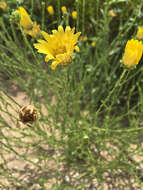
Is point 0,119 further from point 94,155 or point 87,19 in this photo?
point 87,19

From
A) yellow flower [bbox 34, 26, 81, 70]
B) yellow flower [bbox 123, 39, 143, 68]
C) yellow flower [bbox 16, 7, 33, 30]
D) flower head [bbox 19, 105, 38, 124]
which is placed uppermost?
yellow flower [bbox 16, 7, 33, 30]

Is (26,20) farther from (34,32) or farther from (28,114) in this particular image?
(28,114)

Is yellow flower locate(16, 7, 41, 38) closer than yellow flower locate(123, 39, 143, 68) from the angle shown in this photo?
No

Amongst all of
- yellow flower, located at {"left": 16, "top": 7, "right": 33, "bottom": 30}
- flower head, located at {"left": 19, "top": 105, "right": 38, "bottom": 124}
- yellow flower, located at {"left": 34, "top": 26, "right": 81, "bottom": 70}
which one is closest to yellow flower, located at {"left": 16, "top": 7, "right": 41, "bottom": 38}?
yellow flower, located at {"left": 16, "top": 7, "right": 33, "bottom": 30}

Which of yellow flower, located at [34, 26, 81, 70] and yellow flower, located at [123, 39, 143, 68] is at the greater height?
yellow flower, located at [34, 26, 81, 70]

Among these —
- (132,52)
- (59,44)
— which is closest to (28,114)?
(59,44)

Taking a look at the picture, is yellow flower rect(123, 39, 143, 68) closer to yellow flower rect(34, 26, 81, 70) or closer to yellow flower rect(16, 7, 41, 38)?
yellow flower rect(34, 26, 81, 70)

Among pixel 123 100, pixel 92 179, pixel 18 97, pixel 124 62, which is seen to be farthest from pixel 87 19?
pixel 92 179
